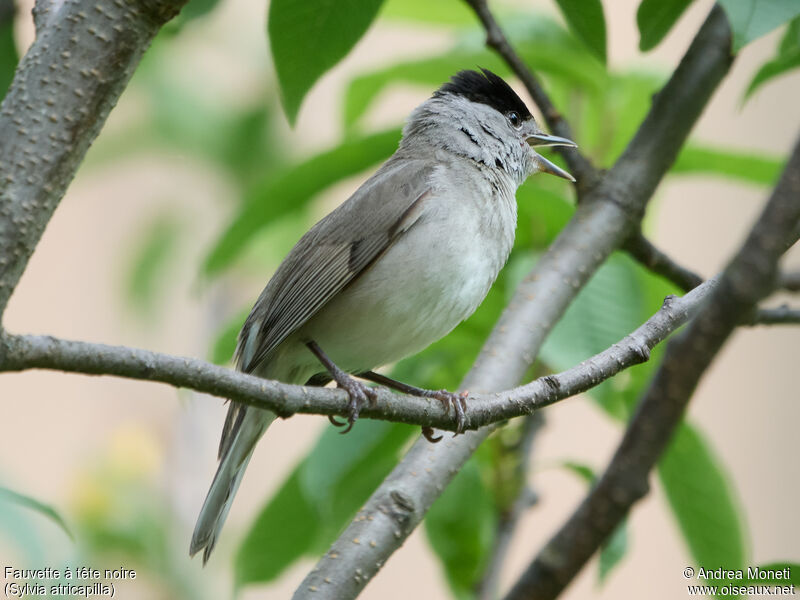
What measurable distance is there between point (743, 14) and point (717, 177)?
1768 millimetres

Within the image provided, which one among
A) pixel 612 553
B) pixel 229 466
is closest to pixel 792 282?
pixel 612 553

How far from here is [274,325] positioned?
135 inches

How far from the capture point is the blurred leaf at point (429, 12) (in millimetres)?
4059

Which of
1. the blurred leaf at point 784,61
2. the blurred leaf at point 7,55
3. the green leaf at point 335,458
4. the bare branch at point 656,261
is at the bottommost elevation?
the green leaf at point 335,458

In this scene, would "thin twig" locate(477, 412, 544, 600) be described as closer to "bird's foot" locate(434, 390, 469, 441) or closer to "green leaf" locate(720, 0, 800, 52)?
"bird's foot" locate(434, 390, 469, 441)

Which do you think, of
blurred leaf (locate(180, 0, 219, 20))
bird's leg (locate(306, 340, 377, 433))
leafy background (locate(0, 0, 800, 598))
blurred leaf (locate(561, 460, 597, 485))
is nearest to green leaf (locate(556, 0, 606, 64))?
leafy background (locate(0, 0, 800, 598))

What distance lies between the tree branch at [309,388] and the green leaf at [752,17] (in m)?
0.65

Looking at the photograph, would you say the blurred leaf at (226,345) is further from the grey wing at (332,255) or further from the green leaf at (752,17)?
the green leaf at (752,17)

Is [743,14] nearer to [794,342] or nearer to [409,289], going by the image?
[409,289]

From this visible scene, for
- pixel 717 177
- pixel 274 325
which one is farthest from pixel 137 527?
pixel 717 177

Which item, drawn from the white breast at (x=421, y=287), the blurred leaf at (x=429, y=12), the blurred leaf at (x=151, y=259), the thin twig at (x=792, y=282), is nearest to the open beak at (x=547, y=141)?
the white breast at (x=421, y=287)

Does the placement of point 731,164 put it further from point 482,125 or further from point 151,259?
point 151,259

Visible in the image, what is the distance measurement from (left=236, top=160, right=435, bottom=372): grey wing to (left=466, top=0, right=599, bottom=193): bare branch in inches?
20.7

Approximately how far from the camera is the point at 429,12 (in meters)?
4.17
